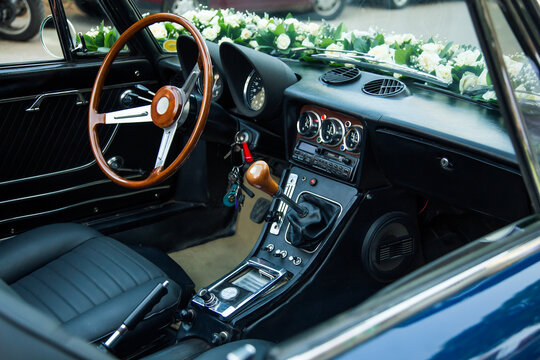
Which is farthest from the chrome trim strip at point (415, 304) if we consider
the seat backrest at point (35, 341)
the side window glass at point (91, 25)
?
the side window glass at point (91, 25)

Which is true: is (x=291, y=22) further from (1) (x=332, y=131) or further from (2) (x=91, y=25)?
(2) (x=91, y=25)

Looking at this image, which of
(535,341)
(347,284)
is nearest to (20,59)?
(347,284)

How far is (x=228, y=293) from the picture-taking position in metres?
2.03

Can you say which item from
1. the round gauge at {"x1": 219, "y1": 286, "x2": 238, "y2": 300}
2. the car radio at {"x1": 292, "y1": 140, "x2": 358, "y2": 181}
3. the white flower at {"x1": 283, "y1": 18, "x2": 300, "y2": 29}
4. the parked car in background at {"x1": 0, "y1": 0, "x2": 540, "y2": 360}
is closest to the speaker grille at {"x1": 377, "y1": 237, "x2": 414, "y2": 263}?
the parked car in background at {"x1": 0, "y1": 0, "x2": 540, "y2": 360}

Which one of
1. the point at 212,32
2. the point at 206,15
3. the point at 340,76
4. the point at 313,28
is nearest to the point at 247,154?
the point at 340,76

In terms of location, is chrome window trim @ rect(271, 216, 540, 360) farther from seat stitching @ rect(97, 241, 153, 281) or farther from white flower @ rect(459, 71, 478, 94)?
seat stitching @ rect(97, 241, 153, 281)

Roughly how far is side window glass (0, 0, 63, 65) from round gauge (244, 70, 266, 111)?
2.71 ft

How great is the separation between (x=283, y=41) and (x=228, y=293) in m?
1.21

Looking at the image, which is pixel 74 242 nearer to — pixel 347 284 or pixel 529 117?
pixel 347 284

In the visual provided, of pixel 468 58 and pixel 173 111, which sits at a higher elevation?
pixel 468 58

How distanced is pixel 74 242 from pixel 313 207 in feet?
2.94

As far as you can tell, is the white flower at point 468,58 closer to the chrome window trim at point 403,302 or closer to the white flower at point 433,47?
the white flower at point 433,47

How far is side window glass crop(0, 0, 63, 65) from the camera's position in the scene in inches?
89.7

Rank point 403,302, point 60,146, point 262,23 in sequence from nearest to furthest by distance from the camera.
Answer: point 403,302 < point 60,146 < point 262,23
